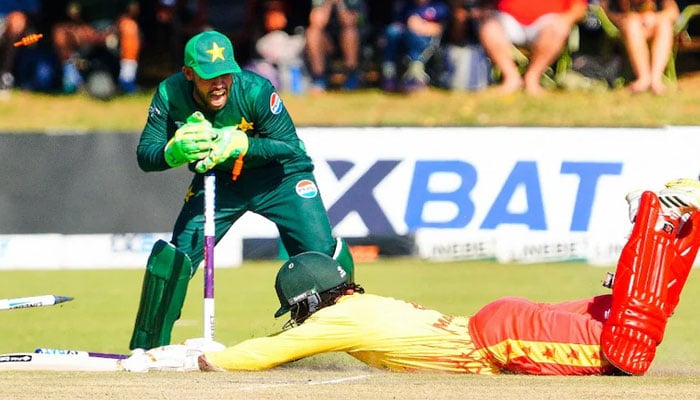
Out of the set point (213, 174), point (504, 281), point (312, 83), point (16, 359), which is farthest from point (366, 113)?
point (16, 359)

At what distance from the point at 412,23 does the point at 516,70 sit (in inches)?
59.4

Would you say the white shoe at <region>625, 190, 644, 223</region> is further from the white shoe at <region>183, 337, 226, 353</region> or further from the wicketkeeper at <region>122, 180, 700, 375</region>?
the white shoe at <region>183, 337, 226, 353</region>

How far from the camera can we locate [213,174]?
848 cm

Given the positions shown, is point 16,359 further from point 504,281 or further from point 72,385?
point 504,281

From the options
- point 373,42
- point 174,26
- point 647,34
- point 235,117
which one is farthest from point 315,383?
point 174,26

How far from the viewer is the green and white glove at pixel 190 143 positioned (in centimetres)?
809

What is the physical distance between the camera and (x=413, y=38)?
57.2 ft

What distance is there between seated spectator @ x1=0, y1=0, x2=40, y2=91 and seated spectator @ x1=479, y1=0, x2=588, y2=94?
20.7ft

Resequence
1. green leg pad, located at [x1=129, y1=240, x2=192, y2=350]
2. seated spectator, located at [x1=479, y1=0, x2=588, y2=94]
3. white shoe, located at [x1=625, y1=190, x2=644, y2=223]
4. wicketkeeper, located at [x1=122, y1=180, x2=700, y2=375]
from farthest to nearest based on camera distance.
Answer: seated spectator, located at [x1=479, y1=0, x2=588, y2=94] → green leg pad, located at [x1=129, y1=240, x2=192, y2=350] → white shoe, located at [x1=625, y1=190, x2=644, y2=223] → wicketkeeper, located at [x1=122, y1=180, x2=700, y2=375]

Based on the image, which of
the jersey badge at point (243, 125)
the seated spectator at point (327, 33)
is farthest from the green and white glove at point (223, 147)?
the seated spectator at point (327, 33)

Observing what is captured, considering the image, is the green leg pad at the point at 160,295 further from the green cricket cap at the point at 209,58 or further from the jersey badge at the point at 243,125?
the green cricket cap at the point at 209,58

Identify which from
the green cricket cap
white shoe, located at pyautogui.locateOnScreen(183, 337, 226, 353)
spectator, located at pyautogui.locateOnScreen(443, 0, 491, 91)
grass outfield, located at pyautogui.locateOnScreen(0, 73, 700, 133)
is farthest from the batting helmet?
spectator, located at pyautogui.locateOnScreen(443, 0, 491, 91)

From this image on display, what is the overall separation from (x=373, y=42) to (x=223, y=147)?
1059 cm

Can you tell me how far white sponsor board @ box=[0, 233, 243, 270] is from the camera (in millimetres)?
14039
